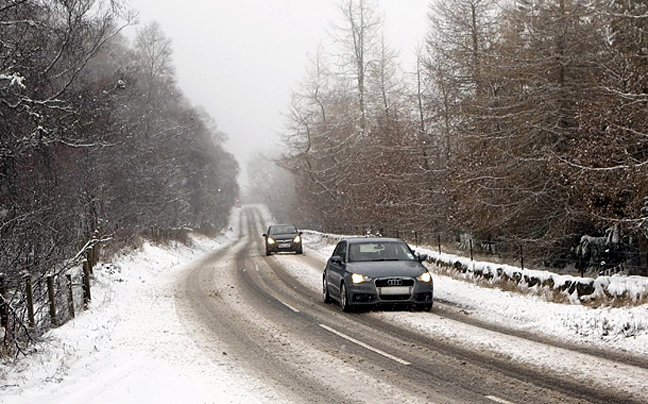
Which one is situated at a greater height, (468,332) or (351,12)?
(351,12)

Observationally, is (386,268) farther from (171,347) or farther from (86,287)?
(86,287)

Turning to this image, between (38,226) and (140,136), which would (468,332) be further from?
(140,136)

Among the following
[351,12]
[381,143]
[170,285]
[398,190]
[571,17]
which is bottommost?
[170,285]

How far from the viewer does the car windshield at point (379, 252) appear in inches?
535

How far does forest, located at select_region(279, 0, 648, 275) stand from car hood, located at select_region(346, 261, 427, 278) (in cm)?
386

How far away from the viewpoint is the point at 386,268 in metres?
12.7

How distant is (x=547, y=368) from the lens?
7.65 meters

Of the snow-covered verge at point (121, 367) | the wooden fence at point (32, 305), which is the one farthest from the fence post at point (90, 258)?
the snow-covered verge at point (121, 367)

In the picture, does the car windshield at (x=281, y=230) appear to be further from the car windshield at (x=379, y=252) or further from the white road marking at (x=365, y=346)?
the white road marking at (x=365, y=346)

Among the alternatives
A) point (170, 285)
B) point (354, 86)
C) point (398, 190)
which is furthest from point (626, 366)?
point (354, 86)

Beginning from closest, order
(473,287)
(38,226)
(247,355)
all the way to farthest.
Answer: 1. (247,355)
2. (38,226)
3. (473,287)

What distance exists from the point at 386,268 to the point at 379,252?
113 cm

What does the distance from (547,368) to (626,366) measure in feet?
3.27

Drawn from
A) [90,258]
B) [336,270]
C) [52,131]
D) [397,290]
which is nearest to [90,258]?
[90,258]
